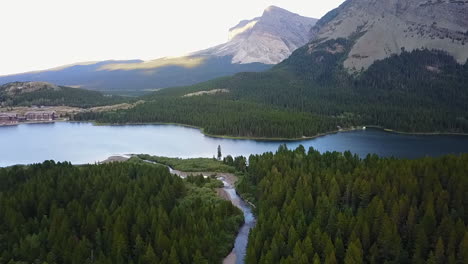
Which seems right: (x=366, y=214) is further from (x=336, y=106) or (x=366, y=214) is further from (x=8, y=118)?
(x=8, y=118)

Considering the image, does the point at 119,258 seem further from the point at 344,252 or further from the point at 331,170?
the point at 331,170

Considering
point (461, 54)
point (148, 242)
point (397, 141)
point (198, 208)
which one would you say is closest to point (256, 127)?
point (397, 141)

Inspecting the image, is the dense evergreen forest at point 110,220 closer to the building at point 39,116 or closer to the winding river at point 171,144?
the winding river at point 171,144

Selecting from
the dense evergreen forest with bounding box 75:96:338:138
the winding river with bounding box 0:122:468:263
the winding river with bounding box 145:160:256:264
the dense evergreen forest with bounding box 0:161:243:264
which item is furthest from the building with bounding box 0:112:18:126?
the winding river with bounding box 145:160:256:264

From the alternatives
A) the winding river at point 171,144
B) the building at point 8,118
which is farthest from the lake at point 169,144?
the building at point 8,118

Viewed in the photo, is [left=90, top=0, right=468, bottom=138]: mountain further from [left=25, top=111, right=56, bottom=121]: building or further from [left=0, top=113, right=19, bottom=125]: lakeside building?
[left=0, top=113, right=19, bottom=125]: lakeside building
